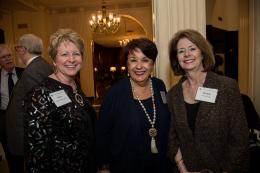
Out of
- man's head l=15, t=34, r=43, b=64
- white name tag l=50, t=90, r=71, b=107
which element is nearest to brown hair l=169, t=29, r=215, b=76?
white name tag l=50, t=90, r=71, b=107

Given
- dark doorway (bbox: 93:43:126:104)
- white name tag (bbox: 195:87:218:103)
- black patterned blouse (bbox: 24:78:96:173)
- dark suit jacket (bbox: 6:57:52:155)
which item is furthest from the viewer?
dark doorway (bbox: 93:43:126:104)

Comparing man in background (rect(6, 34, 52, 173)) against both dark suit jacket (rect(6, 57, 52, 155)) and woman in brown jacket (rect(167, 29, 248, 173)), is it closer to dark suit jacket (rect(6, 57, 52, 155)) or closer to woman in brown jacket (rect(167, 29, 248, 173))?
→ dark suit jacket (rect(6, 57, 52, 155))

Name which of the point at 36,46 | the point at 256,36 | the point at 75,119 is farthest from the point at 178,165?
the point at 256,36

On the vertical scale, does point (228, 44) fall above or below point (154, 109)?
above

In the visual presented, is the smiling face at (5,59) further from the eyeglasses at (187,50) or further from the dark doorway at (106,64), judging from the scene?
the dark doorway at (106,64)

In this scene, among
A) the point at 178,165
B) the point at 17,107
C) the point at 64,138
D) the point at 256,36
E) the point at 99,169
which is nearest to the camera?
the point at 64,138

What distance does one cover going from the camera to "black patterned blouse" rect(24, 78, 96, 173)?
1.55 metres

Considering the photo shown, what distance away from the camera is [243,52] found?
3.96 m

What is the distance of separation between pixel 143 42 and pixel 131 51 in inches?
4.6

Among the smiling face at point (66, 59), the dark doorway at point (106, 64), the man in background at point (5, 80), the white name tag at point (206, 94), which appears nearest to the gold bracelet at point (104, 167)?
the smiling face at point (66, 59)

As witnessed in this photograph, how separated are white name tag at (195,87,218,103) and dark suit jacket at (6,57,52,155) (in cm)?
157

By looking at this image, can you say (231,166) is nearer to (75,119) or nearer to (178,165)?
(178,165)

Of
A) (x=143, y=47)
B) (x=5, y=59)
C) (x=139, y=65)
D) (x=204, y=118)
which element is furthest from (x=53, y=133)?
(x=5, y=59)

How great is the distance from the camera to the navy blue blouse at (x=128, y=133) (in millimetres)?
1841
